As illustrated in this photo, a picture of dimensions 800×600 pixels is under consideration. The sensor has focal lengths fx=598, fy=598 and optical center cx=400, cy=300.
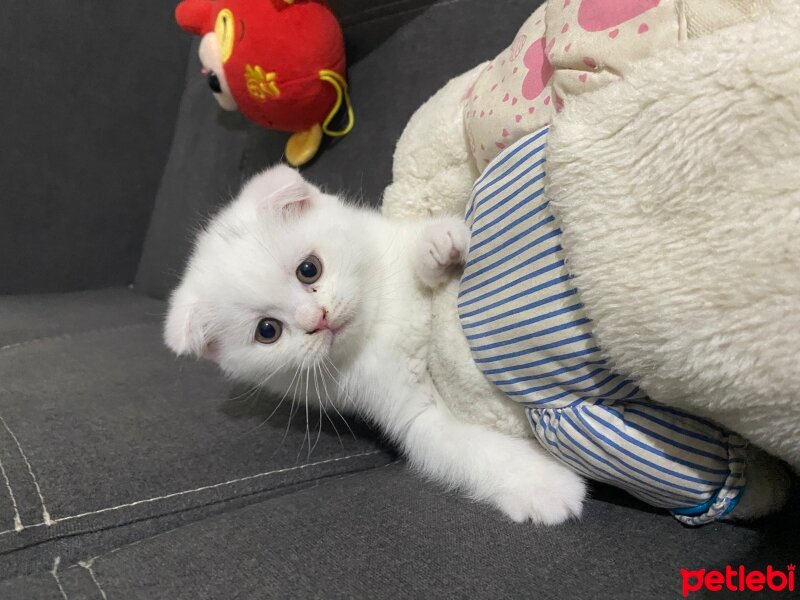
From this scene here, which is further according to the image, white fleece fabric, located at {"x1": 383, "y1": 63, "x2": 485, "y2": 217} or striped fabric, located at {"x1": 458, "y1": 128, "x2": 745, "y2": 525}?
white fleece fabric, located at {"x1": 383, "y1": 63, "x2": 485, "y2": 217}

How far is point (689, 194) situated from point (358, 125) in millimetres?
991

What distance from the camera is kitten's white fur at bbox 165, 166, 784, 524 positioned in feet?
2.79

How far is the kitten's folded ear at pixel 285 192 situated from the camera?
0.94m

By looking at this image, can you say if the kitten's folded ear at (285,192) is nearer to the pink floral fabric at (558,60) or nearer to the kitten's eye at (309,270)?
the kitten's eye at (309,270)

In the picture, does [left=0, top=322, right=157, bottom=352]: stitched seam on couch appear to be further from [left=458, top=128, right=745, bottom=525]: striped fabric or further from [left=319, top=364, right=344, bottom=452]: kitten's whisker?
[left=458, top=128, right=745, bottom=525]: striped fabric

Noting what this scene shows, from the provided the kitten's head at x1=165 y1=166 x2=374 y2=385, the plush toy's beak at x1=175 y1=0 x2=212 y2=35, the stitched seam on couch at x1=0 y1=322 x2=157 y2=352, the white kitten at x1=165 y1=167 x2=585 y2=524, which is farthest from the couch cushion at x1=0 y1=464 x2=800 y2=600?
the plush toy's beak at x1=175 y1=0 x2=212 y2=35

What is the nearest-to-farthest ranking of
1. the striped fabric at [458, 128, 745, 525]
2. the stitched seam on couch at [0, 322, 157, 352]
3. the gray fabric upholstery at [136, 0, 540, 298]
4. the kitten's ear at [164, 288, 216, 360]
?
the striped fabric at [458, 128, 745, 525] → the kitten's ear at [164, 288, 216, 360] → the gray fabric upholstery at [136, 0, 540, 298] → the stitched seam on couch at [0, 322, 157, 352]

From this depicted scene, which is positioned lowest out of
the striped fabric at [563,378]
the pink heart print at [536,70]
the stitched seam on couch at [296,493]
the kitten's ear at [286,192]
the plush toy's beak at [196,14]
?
the stitched seam on couch at [296,493]

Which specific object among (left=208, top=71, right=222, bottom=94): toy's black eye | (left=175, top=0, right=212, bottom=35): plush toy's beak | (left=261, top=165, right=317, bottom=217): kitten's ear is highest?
(left=175, top=0, right=212, bottom=35): plush toy's beak

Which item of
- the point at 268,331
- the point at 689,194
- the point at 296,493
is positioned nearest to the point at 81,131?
the point at 268,331

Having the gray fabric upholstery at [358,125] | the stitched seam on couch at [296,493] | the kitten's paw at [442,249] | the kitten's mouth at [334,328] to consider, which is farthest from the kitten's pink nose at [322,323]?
the gray fabric upholstery at [358,125]

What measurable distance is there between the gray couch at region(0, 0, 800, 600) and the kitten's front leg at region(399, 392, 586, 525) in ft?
0.09

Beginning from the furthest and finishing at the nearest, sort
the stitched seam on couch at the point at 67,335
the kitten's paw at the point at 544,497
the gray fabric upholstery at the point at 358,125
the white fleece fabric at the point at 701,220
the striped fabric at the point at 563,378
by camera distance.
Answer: the stitched seam on couch at the point at 67,335 → the gray fabric upholstery at the point at 358,125 → the kitten's paw at the point at 544,497 → the striped fabric at the point at 563,378 → the white fleece fabric at the point at 701,220

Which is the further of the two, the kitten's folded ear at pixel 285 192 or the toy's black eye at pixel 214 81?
the toy's black eye at pixel 214 81
